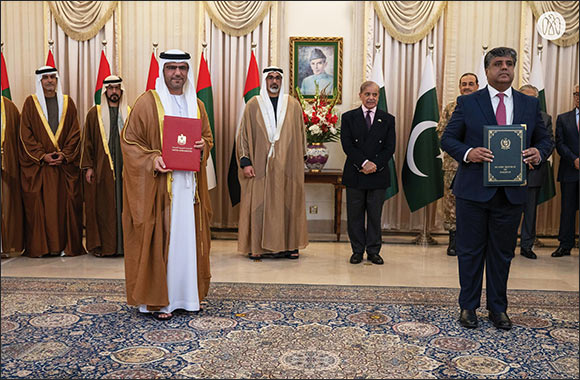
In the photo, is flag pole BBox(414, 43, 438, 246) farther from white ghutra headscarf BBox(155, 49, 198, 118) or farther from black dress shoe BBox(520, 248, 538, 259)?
white ghutra headscarf BBox(155, 49, 198, 118)

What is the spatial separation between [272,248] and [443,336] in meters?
2.48

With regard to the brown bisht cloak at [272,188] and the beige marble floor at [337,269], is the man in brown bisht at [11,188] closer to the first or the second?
the beige marble floor at [337,269]

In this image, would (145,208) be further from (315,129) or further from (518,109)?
(315,129)

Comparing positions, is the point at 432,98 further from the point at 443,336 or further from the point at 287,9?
the point at 443,336

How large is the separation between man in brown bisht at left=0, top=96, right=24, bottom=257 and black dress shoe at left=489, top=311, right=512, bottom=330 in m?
4.46

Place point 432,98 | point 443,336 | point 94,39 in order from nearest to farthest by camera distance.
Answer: point 443,336, point 432,98, point 94,39

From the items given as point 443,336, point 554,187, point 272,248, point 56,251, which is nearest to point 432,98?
point 554,187

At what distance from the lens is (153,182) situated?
3.83m

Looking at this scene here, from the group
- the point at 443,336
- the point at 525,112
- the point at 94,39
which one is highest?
the point at 94,39

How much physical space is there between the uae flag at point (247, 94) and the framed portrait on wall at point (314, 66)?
23.2 inches

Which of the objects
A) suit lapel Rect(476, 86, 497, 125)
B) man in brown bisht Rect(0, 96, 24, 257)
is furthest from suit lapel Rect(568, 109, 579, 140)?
man in brown bisht Rect(0, 96, 24, 257)

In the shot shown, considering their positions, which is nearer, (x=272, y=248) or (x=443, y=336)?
(x=443, y=336)

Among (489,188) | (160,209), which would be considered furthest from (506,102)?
(160,209)

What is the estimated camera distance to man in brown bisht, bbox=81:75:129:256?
19.7 ft
